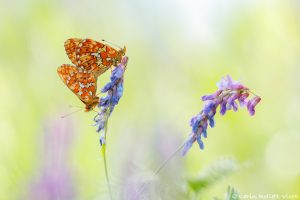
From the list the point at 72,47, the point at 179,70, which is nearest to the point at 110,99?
the point at 72,47

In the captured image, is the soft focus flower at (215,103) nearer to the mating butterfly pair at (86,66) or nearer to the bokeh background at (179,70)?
the mating butterfly pair at (86,66)

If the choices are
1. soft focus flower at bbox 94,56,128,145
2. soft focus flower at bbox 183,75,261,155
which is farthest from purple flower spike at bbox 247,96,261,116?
soft focus flower at bbox 94,56,128,145

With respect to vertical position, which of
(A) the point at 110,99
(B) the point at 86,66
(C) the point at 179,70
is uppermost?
(C) the point at 179,70

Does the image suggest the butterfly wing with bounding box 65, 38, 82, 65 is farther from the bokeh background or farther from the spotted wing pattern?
the bokeh background

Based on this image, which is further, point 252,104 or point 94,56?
point 94,56

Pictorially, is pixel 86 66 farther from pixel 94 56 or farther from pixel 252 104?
pixel 252 104

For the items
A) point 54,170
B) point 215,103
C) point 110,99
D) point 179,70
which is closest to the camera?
point 54,170

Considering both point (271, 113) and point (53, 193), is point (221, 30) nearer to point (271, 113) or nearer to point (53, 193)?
point (271, 113)
